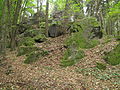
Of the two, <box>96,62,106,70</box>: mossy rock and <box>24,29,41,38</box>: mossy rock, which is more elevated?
<box>24,29,41,38</box>: mossy rock

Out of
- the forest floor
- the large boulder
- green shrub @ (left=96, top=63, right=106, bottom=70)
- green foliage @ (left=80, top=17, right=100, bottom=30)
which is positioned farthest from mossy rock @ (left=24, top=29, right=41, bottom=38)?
green shrub @ (left=96, top=63, right=106, bottom=70)

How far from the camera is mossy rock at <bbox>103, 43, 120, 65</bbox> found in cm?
778

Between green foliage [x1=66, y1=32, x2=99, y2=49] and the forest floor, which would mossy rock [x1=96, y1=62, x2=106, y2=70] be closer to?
the forest floor

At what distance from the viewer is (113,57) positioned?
316 inches

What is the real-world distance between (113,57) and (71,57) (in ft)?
9.51

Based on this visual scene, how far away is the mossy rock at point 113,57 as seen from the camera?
25.5 feet

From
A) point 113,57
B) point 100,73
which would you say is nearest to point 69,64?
point 100,73

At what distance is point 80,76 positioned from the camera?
6871 mm

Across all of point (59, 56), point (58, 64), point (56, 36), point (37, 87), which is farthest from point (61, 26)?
point (37, 87)

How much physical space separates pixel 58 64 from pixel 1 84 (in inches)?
160

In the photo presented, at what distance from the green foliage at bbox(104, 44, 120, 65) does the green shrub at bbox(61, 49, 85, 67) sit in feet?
→ 5.81

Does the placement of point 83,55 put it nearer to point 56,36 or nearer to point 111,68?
point 111,68

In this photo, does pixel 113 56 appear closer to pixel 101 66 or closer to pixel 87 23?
pixel 101 66

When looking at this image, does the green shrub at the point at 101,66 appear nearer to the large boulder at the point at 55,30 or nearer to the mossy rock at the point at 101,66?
the mossy rock at the point at 101,66
